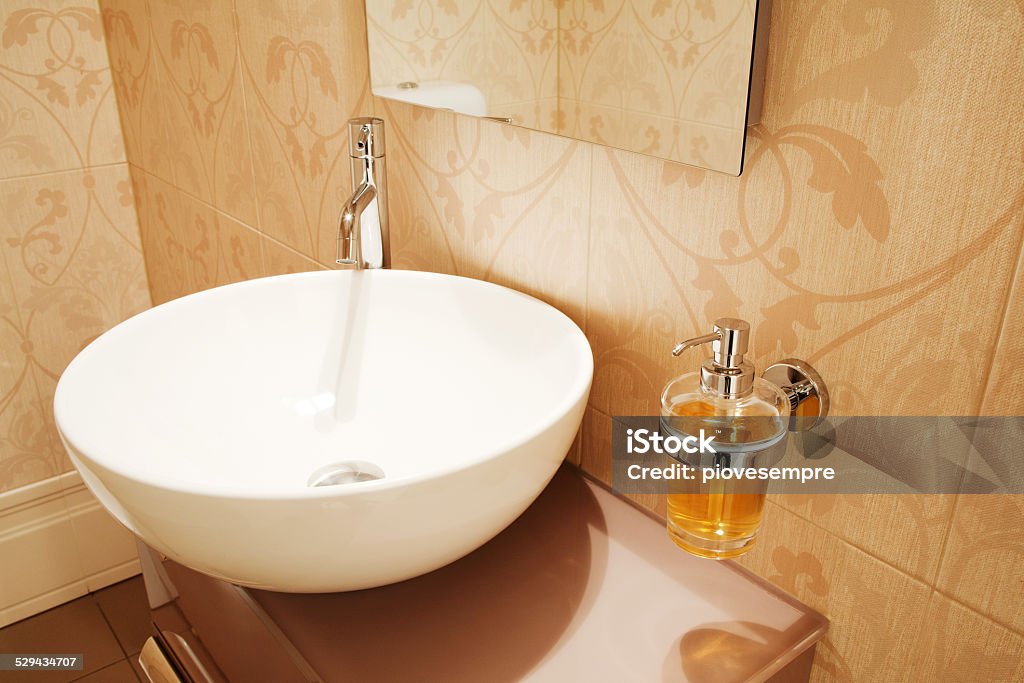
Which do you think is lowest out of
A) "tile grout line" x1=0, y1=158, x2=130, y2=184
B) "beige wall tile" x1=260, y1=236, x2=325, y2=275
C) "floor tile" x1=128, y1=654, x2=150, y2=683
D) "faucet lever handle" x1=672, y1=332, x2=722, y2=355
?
"floor tile" x1=128, y1=654, x2=150, y2=683

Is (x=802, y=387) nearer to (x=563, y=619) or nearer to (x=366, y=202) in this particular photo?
(x=563, y=619)

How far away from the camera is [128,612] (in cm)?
193

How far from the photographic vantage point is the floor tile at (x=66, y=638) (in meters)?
1.73

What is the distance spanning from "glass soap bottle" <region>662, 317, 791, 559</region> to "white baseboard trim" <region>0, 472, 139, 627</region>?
65.6 inches

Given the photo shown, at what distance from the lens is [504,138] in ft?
3.00

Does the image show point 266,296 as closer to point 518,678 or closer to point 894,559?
point 518,678

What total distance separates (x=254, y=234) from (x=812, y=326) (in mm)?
1063

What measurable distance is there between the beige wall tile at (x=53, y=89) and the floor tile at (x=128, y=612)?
38.2 inches

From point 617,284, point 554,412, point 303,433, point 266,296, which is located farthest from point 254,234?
point 554,412

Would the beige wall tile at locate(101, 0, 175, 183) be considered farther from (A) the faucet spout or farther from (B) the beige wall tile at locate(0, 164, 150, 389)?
(A) the faucet spout

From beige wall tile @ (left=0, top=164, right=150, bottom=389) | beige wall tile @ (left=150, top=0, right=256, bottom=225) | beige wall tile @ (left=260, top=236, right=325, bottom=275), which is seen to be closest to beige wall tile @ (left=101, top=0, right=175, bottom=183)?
beige wall tile @ (left=150, top=0, right=256, bottom=225)

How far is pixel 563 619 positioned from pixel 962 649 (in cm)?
31

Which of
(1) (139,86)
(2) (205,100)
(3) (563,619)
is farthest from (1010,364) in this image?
(1) (139,86)

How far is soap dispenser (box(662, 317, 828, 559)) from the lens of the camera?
612mm
